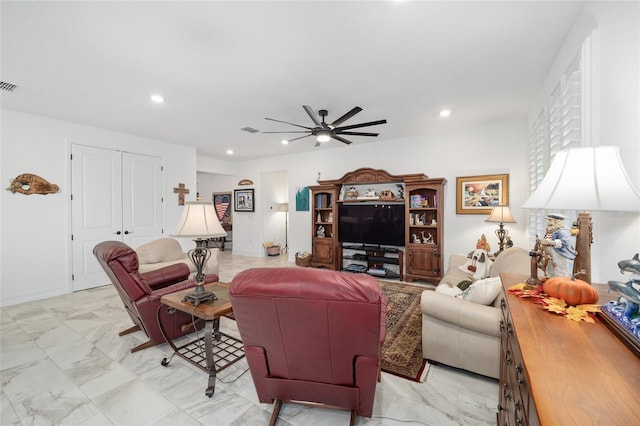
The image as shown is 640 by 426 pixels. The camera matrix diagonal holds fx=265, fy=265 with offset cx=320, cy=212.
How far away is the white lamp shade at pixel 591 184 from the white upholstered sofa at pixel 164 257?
12.8 feet

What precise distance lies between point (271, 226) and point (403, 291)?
4.49 meters

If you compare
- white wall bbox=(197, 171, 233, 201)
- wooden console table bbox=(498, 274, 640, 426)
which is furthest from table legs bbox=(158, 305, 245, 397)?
white wall bbox=(197, 171, 233, 201)

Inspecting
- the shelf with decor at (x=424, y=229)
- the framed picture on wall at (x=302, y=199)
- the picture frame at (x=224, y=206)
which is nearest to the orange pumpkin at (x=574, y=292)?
the shelf with decor at (x=424, y=229)

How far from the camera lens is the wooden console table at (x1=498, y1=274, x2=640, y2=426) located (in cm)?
58

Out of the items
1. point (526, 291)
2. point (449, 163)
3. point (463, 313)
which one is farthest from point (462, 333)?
point (449, 163)

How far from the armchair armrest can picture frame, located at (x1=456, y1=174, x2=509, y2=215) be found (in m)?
2.85

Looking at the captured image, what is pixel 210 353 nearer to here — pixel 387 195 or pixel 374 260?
pixel 374 260

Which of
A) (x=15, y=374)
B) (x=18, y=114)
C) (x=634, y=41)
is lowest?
(x=15, y=374)

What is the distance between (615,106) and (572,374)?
4.89 feet

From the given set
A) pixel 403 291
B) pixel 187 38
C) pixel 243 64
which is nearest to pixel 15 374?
pixel 187 38

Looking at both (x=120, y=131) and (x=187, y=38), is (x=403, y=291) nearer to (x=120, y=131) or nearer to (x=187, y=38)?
(x=187, y=38)

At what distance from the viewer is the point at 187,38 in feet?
7.07

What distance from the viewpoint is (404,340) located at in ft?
8.54

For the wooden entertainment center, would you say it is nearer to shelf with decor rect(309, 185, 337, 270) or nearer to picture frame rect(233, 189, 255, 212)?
shelf with decor rect(309, 185, 337, 270)
